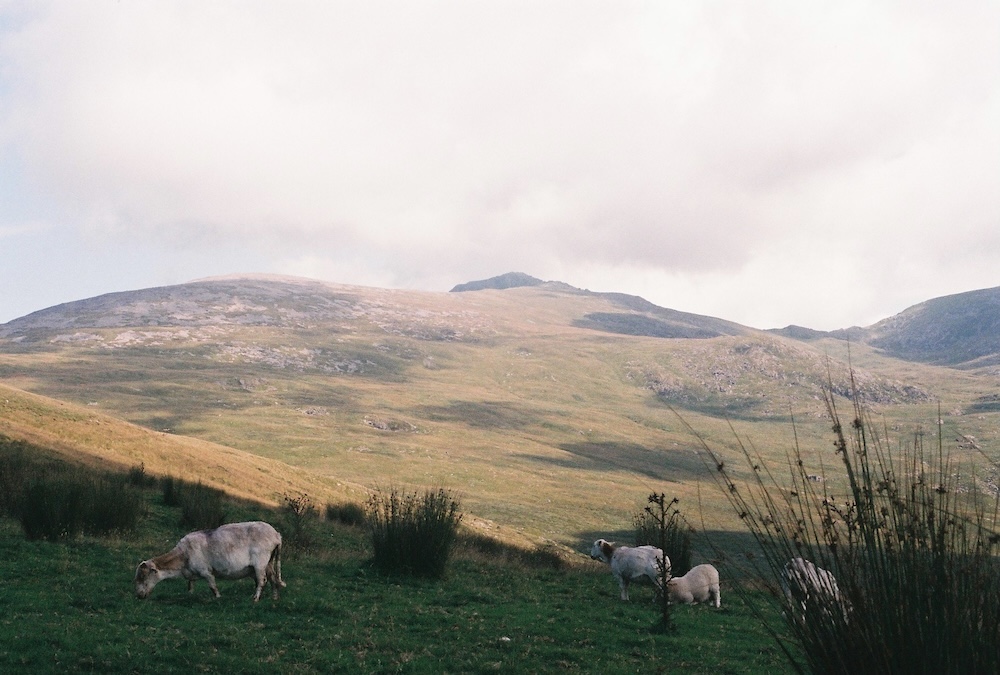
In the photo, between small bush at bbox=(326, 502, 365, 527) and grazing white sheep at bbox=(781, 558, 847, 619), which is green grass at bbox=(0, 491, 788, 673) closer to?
grazing white sheep at bbox=(781, 558, 847, 619)

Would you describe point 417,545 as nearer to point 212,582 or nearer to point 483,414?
point 212,582

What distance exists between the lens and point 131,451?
35562mm

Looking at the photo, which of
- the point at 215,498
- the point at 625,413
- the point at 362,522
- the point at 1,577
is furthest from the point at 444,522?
the point at 625,413

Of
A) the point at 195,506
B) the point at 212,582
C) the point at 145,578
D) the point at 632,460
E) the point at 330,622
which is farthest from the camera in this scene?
the point at 632,460

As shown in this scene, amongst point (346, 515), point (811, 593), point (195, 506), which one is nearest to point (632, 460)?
point (346, 515)

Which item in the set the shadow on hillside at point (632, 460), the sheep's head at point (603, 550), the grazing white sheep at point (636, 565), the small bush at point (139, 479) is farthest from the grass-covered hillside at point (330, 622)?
the shadow on hillside at point (632, 460)

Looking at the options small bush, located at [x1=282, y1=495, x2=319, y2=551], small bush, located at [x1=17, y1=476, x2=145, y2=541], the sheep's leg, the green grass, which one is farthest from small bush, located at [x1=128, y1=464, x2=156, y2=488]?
the sheep's leg

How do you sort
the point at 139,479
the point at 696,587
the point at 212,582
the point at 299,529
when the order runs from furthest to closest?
the point at 139,479 → the point at 299,529 → the point at 696,587 → the point at 212,582

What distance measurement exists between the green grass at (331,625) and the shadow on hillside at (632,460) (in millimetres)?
93224

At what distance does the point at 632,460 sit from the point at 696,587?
10916 cm

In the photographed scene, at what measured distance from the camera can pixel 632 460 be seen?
123375 mm

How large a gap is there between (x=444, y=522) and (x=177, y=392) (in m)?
131

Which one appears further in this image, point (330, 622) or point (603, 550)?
point (603, 550)

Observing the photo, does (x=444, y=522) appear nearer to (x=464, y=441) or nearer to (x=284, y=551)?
(x=284, y=551)
